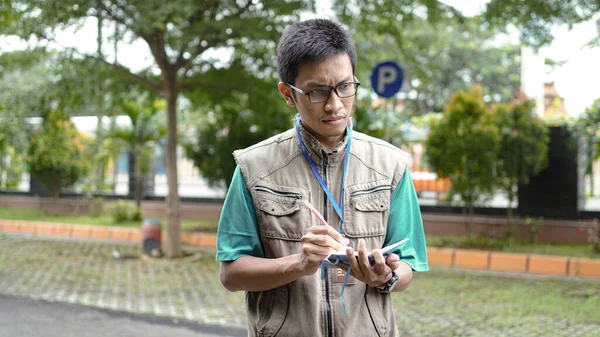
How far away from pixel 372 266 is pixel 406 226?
336mm

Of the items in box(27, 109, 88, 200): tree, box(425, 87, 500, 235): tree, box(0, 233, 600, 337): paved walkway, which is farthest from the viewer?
box(27, 109, 88, 200): tree

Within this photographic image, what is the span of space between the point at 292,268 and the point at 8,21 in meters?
7.83

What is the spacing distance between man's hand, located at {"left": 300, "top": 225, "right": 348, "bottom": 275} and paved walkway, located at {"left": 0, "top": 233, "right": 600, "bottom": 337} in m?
4.30

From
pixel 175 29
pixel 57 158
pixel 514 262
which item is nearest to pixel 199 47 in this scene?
pixel 175 29

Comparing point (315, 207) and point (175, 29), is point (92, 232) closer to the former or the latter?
point (175, 29)

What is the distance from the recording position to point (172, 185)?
10.0 meters

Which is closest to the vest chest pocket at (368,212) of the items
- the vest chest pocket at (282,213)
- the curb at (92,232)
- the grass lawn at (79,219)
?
the vest chest pocket at (282,213)

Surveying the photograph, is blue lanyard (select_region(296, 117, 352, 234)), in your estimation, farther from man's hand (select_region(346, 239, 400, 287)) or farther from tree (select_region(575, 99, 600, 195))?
tree (select_region(575, 99, 600, 195))

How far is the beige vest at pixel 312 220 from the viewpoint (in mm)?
1870

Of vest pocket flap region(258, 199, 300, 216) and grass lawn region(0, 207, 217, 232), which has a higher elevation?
vest pocket flap region(258, 199, 300, 216)

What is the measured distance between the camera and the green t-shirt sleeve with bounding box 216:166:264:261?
74.7 inches

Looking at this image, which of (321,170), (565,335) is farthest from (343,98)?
(565,335)

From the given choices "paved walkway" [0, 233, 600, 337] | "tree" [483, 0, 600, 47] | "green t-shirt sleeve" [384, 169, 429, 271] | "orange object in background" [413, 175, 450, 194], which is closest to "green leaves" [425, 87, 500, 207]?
"orange object in background" [413, 175, 450, 194]

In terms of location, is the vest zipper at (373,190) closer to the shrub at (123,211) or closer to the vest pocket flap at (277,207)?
the vest pocket flap at (277,207)
